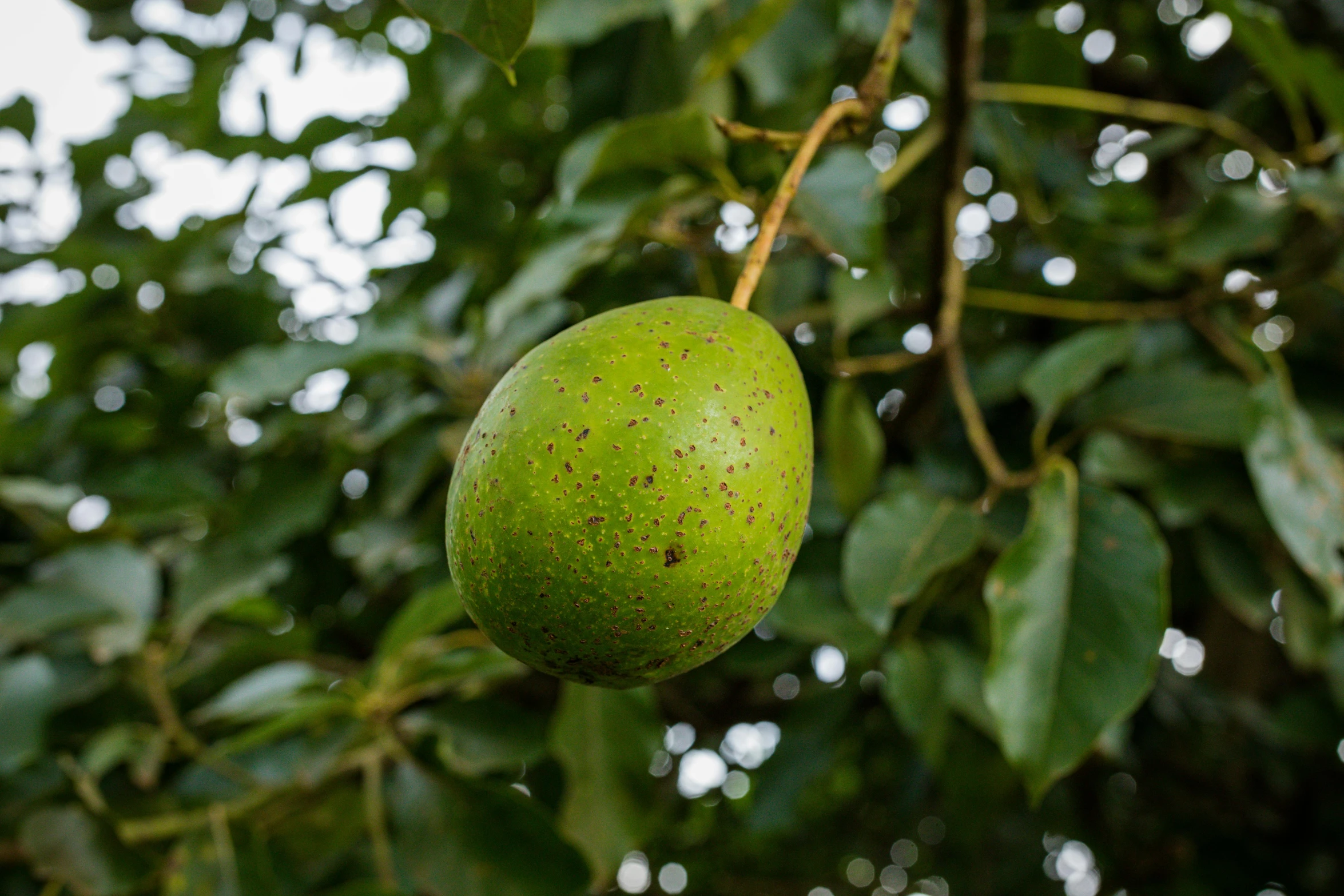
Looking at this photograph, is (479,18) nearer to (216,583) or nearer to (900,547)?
(900,547)

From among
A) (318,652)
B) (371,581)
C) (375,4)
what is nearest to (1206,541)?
(371,581)

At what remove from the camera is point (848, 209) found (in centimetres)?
100

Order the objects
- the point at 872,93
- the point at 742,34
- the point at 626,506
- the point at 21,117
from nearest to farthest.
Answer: the point at 626,506
the point at 872,93
the point at 742,34
the point at 21,117

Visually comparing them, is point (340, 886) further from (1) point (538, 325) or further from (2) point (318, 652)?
(1) point (538, 325)

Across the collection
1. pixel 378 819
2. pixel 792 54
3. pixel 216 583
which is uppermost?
pixel 792 54

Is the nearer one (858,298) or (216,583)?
(858,298)

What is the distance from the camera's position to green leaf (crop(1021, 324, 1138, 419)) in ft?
3.72

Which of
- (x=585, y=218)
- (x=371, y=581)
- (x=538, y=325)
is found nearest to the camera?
(x=585, y=218)

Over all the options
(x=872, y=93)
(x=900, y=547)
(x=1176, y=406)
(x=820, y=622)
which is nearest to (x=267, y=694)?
(x=820, y=622)

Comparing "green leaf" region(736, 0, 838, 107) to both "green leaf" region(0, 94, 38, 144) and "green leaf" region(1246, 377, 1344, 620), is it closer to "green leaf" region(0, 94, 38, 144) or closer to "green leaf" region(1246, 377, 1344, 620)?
"green leaf" region(1246, 377, 1344, 620)

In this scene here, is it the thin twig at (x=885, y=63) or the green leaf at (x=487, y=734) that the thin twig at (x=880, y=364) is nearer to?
the thin twig at (x=885, y=63)

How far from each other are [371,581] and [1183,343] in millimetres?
1369

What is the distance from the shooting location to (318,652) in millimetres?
1815

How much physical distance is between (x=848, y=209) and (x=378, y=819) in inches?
38.7
